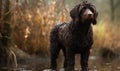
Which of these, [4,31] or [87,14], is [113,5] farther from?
[87,14]

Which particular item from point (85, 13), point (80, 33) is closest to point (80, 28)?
point (80, 33)

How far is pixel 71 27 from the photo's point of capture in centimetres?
1053

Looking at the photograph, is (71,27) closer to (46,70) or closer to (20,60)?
(46,70)

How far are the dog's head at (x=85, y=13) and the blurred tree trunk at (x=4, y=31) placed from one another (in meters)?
4.17

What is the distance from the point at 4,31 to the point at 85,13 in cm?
497

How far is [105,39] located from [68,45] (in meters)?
8.51

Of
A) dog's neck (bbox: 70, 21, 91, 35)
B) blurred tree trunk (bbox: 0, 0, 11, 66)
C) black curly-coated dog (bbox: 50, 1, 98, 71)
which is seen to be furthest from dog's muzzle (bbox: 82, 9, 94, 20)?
blurred tree trunk (bbox: 0, 0, 11, 66)

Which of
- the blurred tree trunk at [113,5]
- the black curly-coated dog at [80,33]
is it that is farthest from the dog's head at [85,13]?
the blurred tree trunk at [113,5]

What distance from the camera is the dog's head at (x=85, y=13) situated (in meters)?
9.84

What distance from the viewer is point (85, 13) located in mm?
9906

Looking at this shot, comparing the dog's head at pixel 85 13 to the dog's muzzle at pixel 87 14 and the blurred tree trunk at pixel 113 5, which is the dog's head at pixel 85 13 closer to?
the dog's muzzle at pixel 87 14

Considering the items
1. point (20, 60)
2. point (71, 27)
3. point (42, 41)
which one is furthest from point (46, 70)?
point (42, 41)

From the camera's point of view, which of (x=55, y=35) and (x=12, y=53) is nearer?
(x=55, y=35)

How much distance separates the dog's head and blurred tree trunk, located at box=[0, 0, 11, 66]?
417 centimetres
